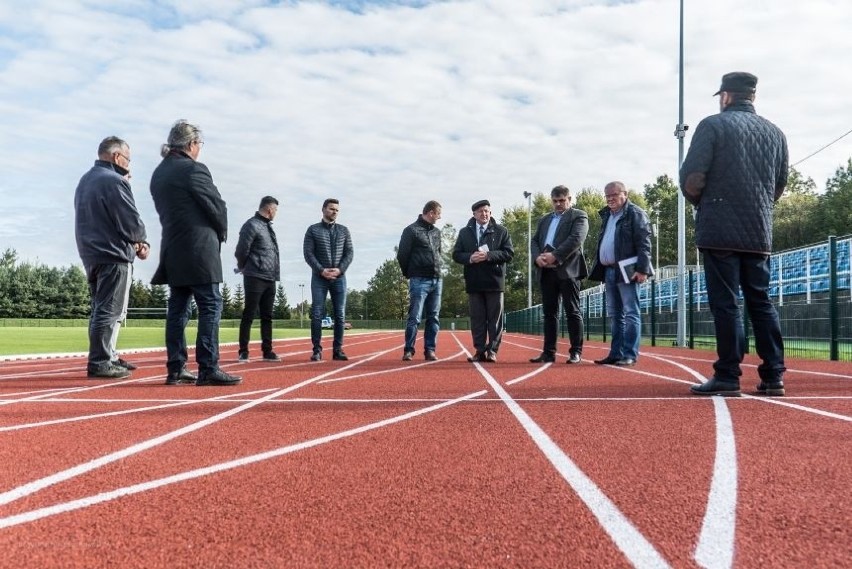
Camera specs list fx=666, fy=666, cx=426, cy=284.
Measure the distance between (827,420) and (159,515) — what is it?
3.35 meters

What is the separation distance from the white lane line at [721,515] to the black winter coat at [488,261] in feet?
17.4

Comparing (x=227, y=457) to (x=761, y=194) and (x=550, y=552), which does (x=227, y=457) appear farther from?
(x=761, y=194)

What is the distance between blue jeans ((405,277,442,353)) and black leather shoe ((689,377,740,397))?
438 centimetres

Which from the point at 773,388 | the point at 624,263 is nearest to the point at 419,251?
the point at 624,263

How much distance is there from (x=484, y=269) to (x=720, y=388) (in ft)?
13.5

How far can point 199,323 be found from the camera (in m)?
5.62


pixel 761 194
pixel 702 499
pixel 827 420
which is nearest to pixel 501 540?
pixel 702 499

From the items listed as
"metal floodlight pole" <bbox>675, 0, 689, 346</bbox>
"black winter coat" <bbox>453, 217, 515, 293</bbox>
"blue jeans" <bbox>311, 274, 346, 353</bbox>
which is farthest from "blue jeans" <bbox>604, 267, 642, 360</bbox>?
"metal floodlight pole" <bbox>675, 0, 689, 346</bbox>

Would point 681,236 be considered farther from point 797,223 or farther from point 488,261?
point 797,223

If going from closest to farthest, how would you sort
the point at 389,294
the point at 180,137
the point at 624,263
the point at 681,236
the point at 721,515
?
the point at 721,515
the point at 180,137
the point at 624,263
the point at 681,236
the point at 389,294

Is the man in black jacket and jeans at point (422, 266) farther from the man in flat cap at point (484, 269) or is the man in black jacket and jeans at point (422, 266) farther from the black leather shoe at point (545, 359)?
the black leather shoe at point (545, 359)

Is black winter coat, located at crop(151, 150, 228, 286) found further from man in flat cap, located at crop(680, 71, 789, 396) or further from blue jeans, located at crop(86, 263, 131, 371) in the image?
man in flat cap, located at crop(680, 71, 789, 396)

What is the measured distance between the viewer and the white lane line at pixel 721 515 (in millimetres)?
1677

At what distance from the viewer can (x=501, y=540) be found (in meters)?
1.82
